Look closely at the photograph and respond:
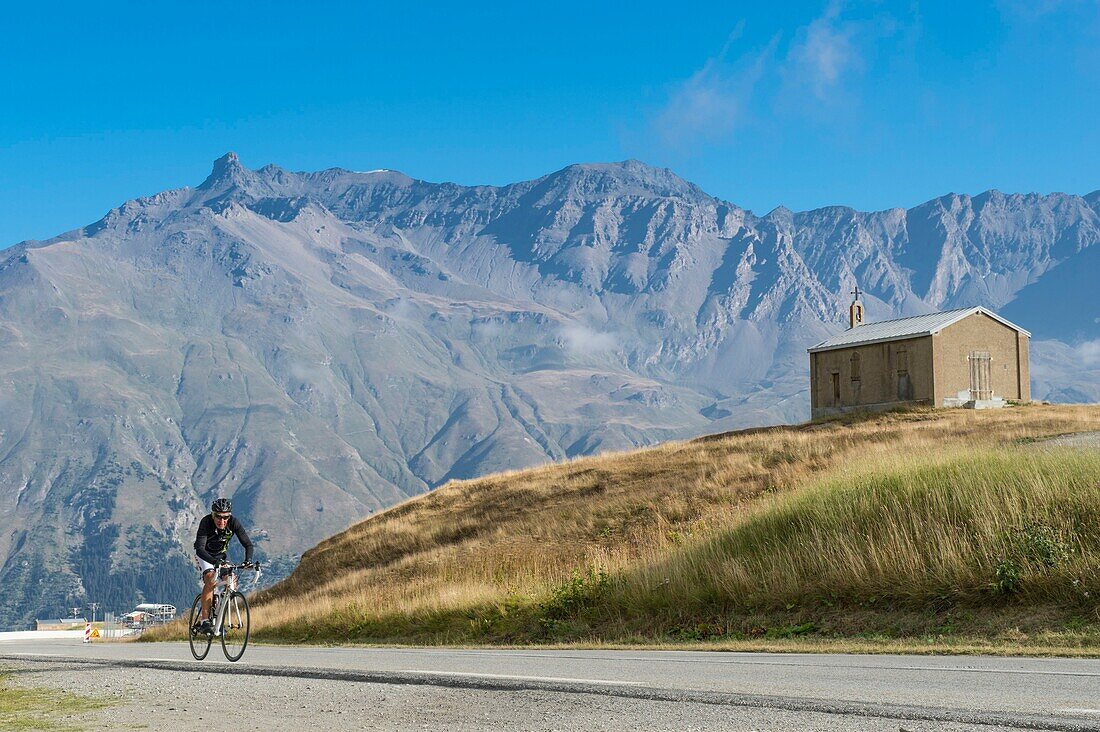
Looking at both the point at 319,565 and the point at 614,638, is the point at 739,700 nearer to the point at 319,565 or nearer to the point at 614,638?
the point at 614,638

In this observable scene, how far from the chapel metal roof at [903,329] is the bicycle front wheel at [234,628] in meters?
54.5

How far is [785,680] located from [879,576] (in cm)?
681

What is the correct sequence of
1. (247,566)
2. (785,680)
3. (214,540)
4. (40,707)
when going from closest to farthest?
1. (785,680)
2. (40,707)
3. (247,566)
4. (214,540)

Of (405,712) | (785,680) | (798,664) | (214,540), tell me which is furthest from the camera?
(214,540)

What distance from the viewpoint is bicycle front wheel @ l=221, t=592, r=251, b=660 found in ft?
55.8

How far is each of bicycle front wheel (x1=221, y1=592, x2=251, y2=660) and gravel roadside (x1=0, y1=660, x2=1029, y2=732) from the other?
3.40m

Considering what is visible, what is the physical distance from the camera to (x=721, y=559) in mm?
20688

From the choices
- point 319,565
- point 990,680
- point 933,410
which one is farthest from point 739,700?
point 933,410

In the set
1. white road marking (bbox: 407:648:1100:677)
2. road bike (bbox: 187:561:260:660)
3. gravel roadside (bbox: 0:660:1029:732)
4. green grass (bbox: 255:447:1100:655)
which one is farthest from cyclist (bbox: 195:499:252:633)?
green grass (bbox: 255:447:1100:655)

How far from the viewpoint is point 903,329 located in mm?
68250

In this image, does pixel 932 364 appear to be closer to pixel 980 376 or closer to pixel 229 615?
pixel 980 376

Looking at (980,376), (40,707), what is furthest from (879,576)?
(980,376)

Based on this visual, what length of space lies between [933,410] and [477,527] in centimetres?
3084

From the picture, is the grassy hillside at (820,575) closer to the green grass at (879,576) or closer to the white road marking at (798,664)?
the green grass at (879,576)
